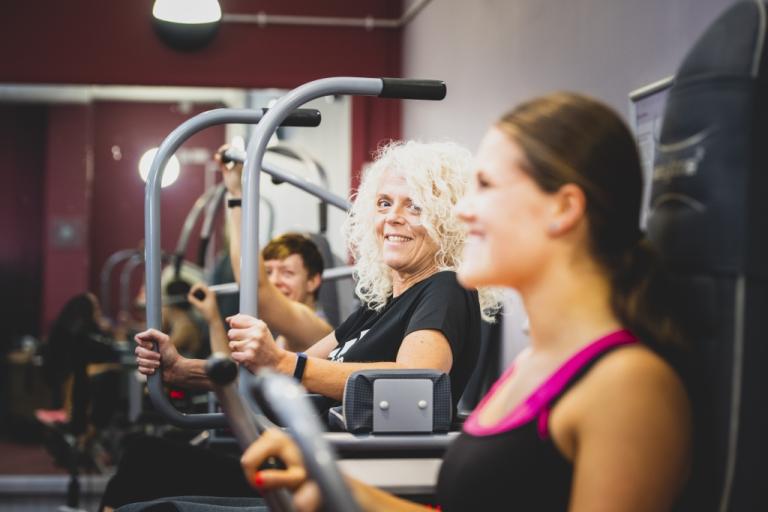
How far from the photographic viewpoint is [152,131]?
655 cm

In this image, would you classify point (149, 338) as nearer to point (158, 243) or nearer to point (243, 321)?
point (158, 243)

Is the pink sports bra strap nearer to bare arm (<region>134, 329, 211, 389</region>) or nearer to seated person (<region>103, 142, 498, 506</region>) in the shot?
seated person (<region>103, 142, 498, 506</region>)

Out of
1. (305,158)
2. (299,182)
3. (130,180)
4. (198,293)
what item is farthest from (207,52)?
(299,182)

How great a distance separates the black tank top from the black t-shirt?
0.79m

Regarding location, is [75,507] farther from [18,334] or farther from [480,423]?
[18,334]

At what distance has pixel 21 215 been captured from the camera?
23.8 feet

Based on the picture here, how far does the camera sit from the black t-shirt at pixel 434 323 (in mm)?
1866

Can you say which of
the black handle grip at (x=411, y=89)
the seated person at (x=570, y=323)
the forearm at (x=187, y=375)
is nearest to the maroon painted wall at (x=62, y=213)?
the forearm at (x=187, y=375)

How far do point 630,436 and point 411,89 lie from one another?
113 centimetres

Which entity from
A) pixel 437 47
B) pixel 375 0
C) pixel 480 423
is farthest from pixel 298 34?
pixel 480 423

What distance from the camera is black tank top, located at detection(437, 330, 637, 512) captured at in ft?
3.30

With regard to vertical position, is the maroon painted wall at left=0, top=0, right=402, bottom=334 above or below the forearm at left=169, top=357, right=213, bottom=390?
above

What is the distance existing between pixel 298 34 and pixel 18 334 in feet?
11.4

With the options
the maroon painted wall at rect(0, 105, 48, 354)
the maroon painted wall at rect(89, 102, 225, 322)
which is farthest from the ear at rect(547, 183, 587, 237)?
the maroon painted wall at rect(0, 105, 48, 354)
